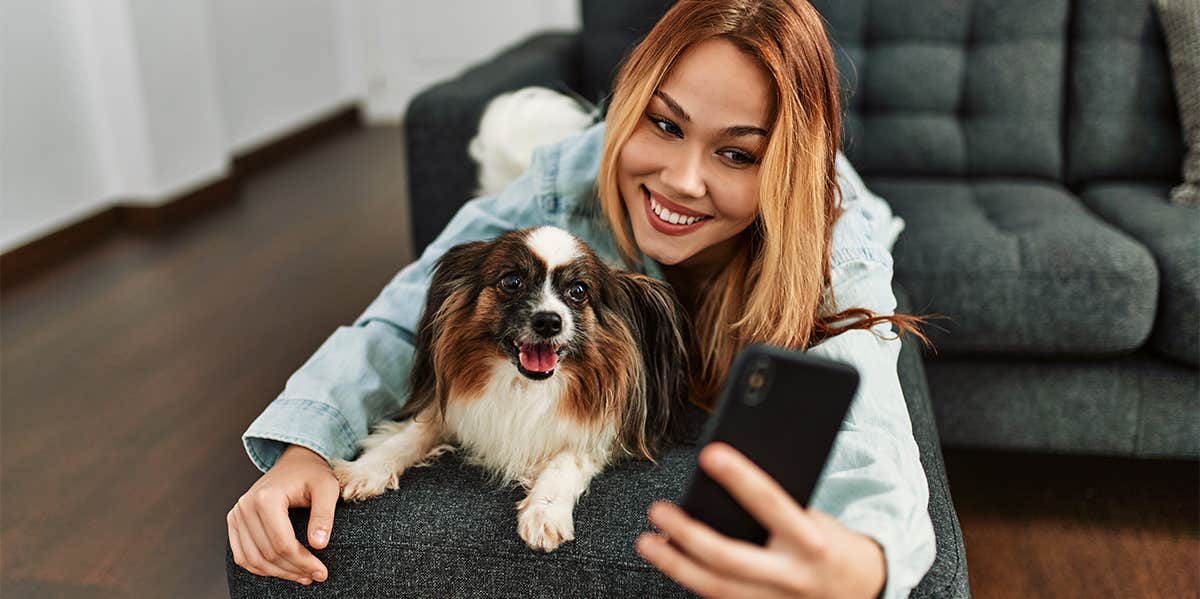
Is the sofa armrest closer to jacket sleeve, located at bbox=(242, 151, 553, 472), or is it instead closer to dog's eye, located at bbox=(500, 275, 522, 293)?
jacket sleeve, located at bbox=(242, 151, 553, 472)

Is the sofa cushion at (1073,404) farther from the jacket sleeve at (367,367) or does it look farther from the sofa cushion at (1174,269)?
the jacket sleeve at (367,367)

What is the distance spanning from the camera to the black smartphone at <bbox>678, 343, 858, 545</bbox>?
81 centimetres

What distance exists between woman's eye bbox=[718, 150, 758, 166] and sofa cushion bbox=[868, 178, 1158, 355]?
32.7 inches

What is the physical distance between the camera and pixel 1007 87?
2.69m

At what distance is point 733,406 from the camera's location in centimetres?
83

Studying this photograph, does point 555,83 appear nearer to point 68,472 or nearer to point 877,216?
point 877,216

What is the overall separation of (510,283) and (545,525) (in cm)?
32

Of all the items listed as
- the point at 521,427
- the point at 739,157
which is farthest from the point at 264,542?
the point at 739,157

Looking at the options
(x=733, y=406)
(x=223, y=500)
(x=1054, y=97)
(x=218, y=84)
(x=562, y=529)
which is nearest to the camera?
(x=733, y=406)

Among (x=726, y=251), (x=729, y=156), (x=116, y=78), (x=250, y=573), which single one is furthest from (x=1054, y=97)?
→ (x=116, y=78)

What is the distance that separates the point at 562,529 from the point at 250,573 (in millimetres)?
407

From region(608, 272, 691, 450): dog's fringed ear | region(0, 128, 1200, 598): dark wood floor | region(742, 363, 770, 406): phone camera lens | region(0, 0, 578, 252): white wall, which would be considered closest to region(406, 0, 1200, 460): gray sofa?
region(0, 128, 1200, 598): dark wood floor

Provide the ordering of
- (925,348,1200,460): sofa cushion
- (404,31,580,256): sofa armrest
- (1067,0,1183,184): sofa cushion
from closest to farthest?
(925,348,1200,460): sofa cushion, (404,31,580,256): sofa armrest, (1067,0,1183,184): sofa cushion

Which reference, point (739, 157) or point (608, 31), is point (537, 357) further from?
point (608, 31)
